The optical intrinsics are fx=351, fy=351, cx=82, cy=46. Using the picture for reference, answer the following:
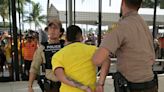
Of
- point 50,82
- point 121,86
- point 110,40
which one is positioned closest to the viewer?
point 110,40

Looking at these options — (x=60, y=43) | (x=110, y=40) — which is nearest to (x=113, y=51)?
(x=110, y=40)

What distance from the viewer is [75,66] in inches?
112

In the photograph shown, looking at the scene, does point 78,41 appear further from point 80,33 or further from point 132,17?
point 132,17

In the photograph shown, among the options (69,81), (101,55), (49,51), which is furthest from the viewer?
(49,51)

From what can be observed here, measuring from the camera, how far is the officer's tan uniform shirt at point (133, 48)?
2.60 metres

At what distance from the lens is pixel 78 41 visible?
2922mm

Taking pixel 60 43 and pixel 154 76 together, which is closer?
pixel 154 76

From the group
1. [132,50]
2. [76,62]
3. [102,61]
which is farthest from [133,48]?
[76,62]

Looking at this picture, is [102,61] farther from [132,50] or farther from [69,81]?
[69,81]

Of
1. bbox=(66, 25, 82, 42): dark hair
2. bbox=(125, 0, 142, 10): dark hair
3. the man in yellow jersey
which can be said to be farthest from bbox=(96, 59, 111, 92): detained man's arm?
bbox=(125, 0, 142, 10): dark hair

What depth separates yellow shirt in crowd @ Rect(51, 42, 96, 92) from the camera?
2.84m

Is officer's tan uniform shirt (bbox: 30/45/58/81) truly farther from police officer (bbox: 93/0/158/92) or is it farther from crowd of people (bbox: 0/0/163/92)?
police officer (bbox: 93/0/158/92)

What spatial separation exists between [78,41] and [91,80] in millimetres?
341

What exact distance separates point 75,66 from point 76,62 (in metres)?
0.03
